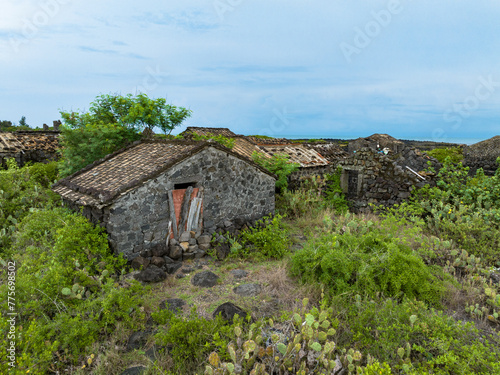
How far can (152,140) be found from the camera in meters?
10.8

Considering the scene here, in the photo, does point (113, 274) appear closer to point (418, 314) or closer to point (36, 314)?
point (36, 314)

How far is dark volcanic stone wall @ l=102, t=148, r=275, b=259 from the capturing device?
7699 mm

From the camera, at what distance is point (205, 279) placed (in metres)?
7.61

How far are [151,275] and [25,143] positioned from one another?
18.6m

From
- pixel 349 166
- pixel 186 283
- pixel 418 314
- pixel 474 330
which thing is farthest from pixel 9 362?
pixel 349 166

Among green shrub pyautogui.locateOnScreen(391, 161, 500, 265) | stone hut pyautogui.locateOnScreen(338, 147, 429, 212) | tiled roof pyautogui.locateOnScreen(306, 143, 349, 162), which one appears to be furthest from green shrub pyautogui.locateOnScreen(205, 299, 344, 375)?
Result: tiled roof pyautogui.locateOnScreen(306, 143, 349, 162)

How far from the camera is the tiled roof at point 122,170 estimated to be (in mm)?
7768

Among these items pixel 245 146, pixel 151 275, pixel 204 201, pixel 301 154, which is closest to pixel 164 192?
pixel 204 201

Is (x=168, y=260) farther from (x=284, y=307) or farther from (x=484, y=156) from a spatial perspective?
(x=484, y=156)

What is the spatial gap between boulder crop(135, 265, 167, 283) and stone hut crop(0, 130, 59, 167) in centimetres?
1520

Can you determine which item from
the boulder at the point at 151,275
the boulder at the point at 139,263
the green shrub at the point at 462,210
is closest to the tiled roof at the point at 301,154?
the green shrub at the point at 462,210

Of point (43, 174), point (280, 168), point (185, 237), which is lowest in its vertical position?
point (185, 237)

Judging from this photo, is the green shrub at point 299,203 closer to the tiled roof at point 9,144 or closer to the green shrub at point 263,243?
the green shrub at point 263,243

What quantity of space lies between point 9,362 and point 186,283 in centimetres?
362
